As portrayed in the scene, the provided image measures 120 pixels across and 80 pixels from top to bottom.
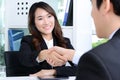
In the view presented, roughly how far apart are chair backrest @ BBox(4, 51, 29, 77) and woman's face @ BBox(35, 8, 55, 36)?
406 mm

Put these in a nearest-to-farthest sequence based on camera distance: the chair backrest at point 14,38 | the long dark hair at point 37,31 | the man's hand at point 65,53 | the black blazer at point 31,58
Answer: the man's hand at point 65,53 → the black blazer at point 31,58 → the long dark hair at point 37,31 → the chair backrest at point 14,38

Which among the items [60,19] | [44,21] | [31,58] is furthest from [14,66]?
[60,19]

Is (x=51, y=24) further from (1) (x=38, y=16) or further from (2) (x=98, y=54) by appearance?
(2) (x=98, y=54)

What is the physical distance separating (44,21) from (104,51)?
200 centimetres

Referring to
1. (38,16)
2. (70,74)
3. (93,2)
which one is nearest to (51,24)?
(38,16)

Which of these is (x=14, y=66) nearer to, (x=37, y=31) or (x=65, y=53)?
(x=37, y=31)

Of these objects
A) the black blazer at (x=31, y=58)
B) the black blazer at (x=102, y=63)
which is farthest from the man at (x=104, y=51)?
the black blazer at (x=31, y=58)

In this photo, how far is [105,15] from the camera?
838 millimetres

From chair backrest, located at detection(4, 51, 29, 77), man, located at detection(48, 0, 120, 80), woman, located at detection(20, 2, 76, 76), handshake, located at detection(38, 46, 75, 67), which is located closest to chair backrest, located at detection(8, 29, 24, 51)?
woman, located at detection(20, 2, 76, 76)

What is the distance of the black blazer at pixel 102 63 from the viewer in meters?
0.74

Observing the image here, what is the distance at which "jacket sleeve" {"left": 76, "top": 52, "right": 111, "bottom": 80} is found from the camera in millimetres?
737

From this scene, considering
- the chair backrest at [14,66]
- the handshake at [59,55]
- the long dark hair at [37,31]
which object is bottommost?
the chair backrest at [14,66]

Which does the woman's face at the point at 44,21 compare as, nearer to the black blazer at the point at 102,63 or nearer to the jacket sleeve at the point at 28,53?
the jacket sleeve at the point at 28,53

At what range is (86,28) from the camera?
125 inches
